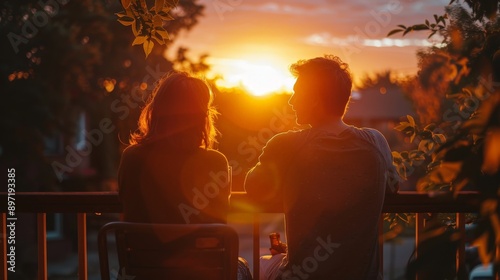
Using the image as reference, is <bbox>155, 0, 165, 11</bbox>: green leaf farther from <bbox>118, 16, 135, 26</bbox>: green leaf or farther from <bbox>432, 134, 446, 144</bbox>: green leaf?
<bbox>432, 134, 446, 144</bbox>: green leaf

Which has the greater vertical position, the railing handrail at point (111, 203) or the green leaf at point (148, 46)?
the green leaf at point (148, 46)

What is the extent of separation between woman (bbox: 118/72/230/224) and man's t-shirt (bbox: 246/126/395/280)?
0.28 meters

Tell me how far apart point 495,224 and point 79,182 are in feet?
73.1

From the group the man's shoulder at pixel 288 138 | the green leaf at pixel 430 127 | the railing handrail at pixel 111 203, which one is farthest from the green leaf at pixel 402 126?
the man's shoulder at pixel 288 138

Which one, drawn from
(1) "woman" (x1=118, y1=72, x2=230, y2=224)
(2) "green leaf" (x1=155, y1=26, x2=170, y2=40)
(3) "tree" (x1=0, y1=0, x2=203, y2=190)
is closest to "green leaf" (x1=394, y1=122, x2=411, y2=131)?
(1) "woman" (x1=118, y1=72, x2=230, y2=224)

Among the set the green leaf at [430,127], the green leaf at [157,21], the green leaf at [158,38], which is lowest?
the green leaf at [430,127]

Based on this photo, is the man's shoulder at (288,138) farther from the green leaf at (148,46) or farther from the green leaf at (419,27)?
the green leaf at (419,27)

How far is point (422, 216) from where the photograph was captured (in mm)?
2994

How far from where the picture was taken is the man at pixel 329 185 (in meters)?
2.33

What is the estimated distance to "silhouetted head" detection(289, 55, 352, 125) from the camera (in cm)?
245

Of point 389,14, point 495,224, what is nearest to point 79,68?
point 389,14

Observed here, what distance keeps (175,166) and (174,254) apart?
364mm

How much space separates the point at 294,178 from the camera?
238cm

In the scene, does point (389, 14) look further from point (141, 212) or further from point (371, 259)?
point (141, 212)
